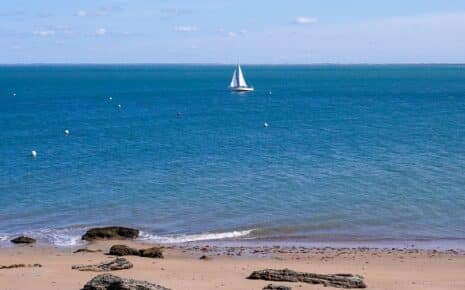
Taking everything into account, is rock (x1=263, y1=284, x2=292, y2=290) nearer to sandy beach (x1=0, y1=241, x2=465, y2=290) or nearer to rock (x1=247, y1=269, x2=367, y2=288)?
sandy beach (x1=0, y1=241, x2=465, y2=290)

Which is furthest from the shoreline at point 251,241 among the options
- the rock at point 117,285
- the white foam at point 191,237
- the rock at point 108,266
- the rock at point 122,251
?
the rock at point 117,285

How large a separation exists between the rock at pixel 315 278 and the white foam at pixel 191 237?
1003cm

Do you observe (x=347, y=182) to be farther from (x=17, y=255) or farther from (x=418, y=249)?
(x=17, y=255)

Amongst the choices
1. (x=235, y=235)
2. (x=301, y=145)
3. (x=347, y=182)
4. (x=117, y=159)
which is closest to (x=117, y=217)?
(x=235, y=235)

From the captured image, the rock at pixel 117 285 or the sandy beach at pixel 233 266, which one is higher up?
the rock at pixel 117 285

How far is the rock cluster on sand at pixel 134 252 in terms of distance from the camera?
1174 inches

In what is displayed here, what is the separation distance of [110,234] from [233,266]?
8544 millimetres

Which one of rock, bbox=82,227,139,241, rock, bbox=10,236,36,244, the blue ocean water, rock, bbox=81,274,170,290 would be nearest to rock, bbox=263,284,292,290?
rock, bbox=81,274,170,290

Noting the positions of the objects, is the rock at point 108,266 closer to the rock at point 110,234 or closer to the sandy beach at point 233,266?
the sandy beach at point 233,266

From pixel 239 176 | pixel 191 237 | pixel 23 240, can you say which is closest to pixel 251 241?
pixel 191 237

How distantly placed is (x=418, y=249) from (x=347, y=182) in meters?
14.8

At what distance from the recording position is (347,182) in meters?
46.8

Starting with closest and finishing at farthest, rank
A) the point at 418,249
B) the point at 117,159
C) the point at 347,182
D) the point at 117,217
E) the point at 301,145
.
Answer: the point at 418,249
the point at 117,217
the point at 347,182
the point at 117,159
the point at 301,145

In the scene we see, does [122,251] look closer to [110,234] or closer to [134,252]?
[134,252]
